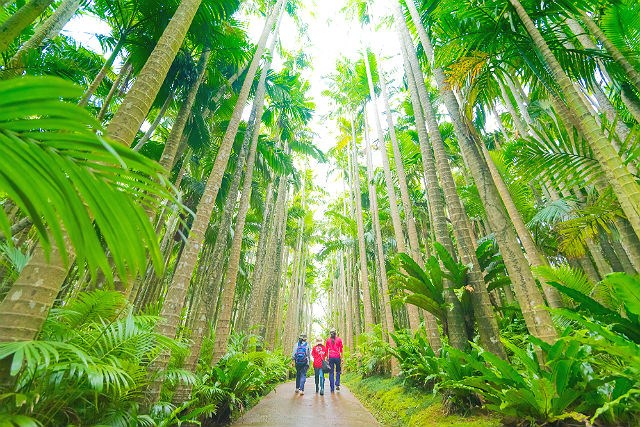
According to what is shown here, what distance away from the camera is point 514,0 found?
319 cm

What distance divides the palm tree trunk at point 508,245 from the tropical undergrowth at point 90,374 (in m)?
3.40

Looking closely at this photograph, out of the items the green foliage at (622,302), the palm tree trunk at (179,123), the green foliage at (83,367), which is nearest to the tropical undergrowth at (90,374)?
the green foliage at (83,367)

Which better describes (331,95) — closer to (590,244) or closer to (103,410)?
(590,244)

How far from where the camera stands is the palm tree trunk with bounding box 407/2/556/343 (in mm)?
3041

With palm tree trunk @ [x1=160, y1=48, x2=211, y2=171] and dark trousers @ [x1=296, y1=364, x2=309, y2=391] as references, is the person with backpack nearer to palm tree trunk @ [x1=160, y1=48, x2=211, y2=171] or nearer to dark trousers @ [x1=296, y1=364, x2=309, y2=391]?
dark trousers @ [x1=296, y1=364, x2=309, y2=391]

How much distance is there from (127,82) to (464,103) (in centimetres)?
710

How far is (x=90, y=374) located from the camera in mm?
2049

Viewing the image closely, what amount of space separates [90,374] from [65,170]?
1878mm

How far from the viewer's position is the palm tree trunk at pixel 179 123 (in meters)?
5.46

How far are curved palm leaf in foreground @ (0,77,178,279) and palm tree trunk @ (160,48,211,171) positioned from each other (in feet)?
15.7

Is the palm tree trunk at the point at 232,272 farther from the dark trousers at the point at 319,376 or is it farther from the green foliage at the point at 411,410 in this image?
the green foliage at the point at 411,410

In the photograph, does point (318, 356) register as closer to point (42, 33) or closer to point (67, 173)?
point (67, 173)

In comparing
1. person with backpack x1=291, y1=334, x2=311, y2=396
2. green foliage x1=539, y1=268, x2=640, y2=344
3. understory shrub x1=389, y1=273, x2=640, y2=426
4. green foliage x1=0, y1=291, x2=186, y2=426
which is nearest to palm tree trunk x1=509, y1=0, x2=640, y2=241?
green foliage x1=539, y1=268, x2=640, y2=344

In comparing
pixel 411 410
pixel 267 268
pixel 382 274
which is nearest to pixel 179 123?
pixel 411 410
